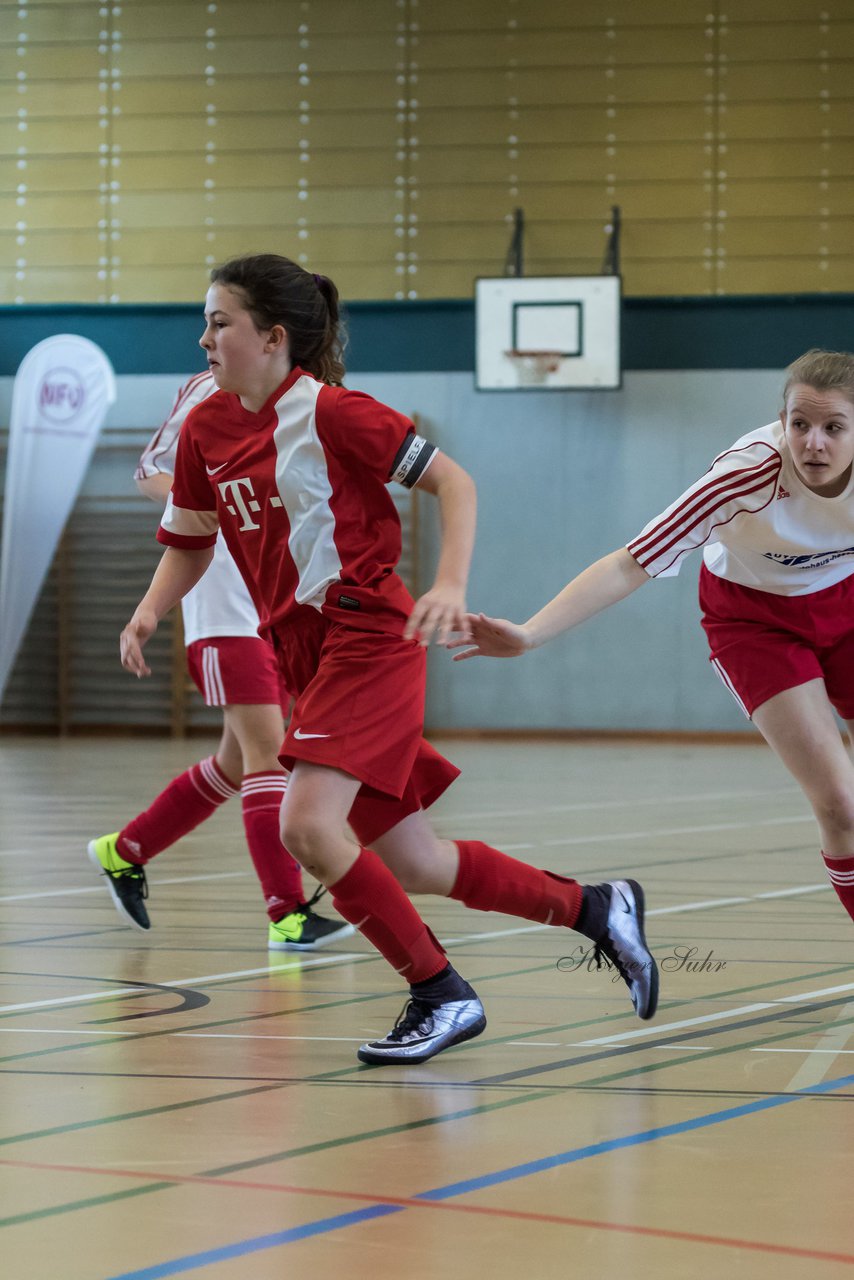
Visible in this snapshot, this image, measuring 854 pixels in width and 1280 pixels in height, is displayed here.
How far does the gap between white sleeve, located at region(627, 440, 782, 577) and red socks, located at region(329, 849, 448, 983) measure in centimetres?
76

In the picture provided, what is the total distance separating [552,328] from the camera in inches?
528

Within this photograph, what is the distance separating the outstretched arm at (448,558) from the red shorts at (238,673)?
1.48 metres

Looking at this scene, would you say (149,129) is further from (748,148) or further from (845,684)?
(845,684)

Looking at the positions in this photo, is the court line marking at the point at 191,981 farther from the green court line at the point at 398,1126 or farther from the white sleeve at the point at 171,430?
the white sleeve at the point at 171,430

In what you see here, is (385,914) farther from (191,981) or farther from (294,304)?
(294,304)

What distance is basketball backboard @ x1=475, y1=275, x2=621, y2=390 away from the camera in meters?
13.3

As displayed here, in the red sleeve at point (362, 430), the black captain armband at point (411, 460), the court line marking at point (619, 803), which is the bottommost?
the court line marking at point (619, 803)

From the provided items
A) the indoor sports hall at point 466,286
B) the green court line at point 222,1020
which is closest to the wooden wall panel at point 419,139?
the indoor sports hall at point 466,286

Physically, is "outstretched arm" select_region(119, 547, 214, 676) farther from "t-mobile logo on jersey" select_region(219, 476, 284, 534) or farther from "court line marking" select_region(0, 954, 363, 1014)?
"court line marking" select_region(0, 954, 363, 1014)

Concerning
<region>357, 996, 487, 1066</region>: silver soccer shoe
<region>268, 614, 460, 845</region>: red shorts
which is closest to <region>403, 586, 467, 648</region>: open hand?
<region>268, 614, 460, 845</region>: red shorts

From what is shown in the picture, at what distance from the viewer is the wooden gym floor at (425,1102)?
6.01 ft

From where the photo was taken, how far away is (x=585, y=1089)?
2.61 metres

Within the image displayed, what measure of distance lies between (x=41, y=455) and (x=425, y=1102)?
11.9 meters

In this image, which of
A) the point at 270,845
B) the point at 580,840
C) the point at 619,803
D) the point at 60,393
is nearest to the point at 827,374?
the point at 270,845
